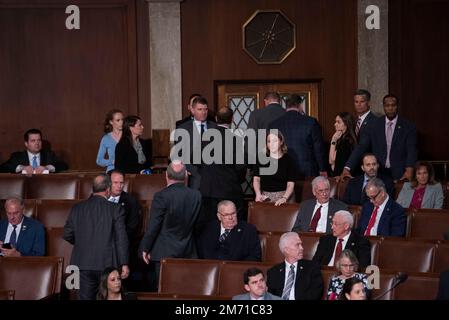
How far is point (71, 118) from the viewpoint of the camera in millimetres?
12664

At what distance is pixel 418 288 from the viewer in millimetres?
7402

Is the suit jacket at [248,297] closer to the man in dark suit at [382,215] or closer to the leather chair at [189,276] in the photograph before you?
the leather chair at [189,276]

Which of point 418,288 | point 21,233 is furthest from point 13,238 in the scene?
point 418,288

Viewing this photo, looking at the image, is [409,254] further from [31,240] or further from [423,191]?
[31,240]

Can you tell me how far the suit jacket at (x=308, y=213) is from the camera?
8.89 meters

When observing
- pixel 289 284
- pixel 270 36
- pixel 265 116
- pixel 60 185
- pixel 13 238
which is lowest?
pixel 289 284

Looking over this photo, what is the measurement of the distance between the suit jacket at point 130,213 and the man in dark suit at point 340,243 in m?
1.72

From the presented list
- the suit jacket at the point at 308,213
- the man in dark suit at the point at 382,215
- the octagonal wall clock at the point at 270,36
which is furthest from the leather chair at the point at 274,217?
the octagonal wall clock at the point at 270,36

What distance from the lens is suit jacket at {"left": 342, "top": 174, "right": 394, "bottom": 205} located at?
31.5ft

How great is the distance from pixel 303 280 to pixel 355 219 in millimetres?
1549

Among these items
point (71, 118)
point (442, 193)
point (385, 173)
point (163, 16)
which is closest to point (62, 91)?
point (71, 118)

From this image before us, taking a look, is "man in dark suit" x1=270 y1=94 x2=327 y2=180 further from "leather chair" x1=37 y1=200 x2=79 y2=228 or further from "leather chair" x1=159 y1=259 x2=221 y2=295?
"leather chair" x1=159 y1=259 x2=221 y2=295

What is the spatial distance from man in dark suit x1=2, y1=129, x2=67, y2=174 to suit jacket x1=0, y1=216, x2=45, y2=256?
213 centimetres

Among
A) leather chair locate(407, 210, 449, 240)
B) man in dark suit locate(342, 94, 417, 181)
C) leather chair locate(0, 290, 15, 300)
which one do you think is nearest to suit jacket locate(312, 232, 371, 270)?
leather chair locate(407, 210, 449, 240)
